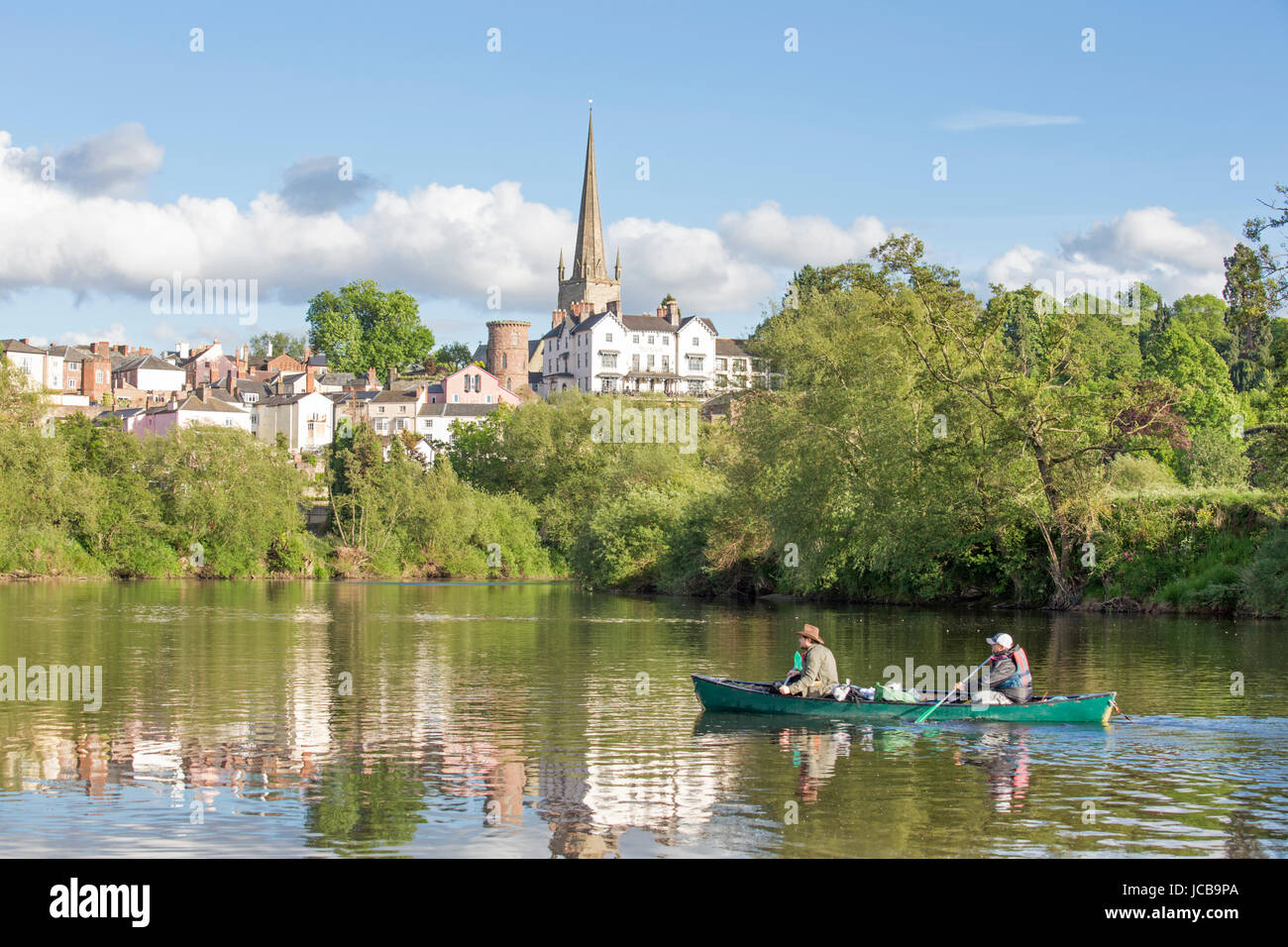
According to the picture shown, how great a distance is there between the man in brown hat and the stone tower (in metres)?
153

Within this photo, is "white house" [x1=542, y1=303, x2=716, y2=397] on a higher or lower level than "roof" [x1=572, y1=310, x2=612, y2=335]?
lower

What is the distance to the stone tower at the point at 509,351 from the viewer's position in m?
176

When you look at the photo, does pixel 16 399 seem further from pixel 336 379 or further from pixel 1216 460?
pixel 336 379

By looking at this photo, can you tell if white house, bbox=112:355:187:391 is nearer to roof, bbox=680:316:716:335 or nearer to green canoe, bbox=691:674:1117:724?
roof, bbox=680:316:716:335

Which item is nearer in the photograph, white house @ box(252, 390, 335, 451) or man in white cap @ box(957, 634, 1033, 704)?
man in white cap @ box(957, 634, 1033, 704)

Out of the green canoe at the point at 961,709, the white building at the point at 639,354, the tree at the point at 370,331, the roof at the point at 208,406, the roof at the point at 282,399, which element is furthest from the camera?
the tree at the point at 370,331

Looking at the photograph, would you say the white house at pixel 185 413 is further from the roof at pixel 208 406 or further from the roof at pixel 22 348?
the roof at pixel 22 348

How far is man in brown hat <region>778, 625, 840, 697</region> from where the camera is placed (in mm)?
24375

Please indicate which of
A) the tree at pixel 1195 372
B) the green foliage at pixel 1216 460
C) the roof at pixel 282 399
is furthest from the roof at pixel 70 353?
the green foliage at pixel 1216 460

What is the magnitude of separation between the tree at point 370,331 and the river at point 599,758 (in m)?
153

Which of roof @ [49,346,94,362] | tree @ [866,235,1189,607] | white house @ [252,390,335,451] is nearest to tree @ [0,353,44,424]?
tree @ [866,235,1189,607]

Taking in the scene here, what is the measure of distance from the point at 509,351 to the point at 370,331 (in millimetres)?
29690
